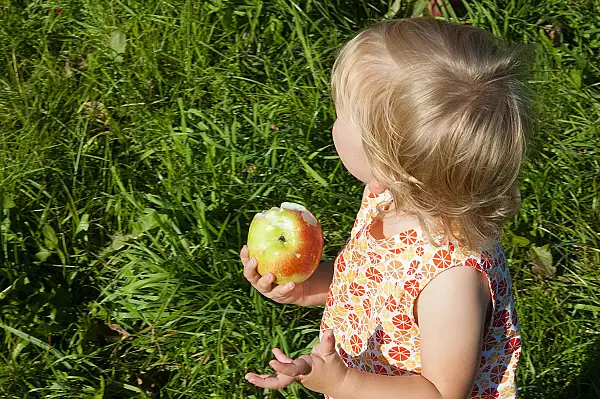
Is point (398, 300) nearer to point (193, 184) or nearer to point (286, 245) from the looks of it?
point (286, 245)

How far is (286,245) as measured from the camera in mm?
2105

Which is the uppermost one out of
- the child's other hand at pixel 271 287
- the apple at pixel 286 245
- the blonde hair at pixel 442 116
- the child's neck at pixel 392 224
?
the blonde hair at pixel 442 116

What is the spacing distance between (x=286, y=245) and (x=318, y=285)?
8.8 inches

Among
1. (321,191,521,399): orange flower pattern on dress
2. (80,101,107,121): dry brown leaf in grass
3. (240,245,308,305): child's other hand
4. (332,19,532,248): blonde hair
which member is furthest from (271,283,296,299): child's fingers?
(80,101,107,121): dry brown leaf in grass

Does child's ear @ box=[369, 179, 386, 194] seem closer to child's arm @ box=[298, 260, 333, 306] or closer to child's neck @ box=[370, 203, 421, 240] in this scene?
child's neck @ box=[370, 203, 421, 240]

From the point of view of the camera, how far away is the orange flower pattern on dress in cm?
179

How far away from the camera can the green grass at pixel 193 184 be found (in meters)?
2.61

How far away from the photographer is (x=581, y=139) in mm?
3125

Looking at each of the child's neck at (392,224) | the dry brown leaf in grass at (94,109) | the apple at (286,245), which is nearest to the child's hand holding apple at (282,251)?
the apple at (286,245)

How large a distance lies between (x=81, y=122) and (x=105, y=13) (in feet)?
1.73

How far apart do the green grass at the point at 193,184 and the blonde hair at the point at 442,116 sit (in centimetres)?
95

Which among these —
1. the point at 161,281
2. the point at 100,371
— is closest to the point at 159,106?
the point at 161,281

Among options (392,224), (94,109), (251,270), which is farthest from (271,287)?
(94,109)

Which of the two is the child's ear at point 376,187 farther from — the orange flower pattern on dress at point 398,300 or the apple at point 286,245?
the apple at point 286,245
